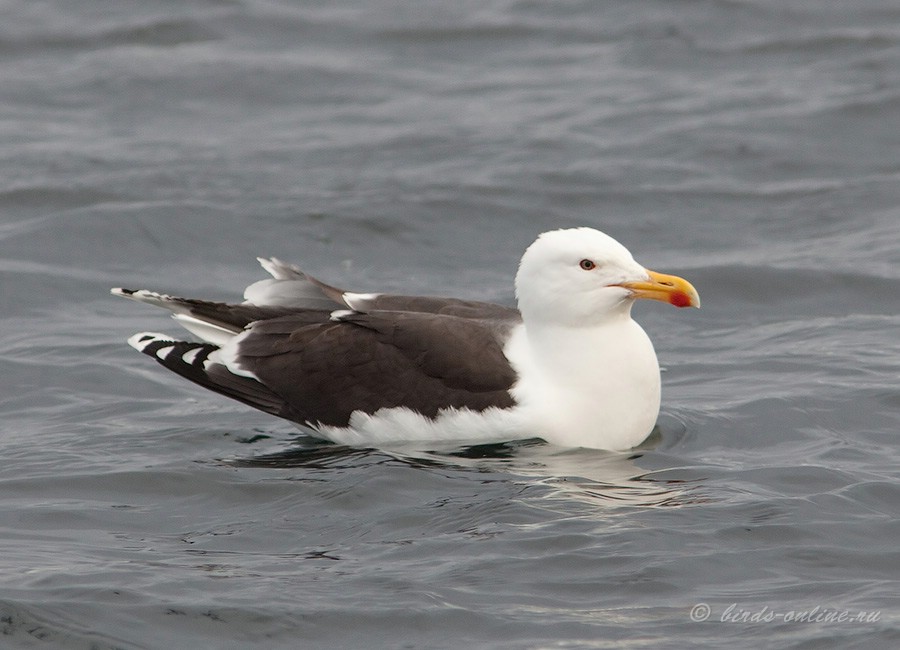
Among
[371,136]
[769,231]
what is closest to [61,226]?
[371,136]

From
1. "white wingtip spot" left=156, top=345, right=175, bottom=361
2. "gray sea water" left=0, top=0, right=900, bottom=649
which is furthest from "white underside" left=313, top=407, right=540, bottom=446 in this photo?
"white wingtip spot" left=156, top=345, right=175, bottom=361

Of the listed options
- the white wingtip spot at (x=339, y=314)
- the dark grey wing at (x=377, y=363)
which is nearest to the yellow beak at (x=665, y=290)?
the dark grey wing at (x=377, y=363)

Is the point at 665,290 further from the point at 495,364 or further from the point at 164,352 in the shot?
the point at 164,352

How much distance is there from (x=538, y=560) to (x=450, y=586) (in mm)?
453

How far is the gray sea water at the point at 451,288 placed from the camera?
6617 mm

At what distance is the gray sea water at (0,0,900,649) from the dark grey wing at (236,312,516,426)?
295mm

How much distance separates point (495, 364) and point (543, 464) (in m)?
0.58

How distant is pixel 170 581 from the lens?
6.73 meters

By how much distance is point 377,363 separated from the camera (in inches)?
334

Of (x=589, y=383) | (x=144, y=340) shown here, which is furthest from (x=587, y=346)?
(x=144, y=340)

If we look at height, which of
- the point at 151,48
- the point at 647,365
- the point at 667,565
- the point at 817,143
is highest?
the point at 151,48

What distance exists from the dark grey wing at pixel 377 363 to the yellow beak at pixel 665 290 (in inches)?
30.0

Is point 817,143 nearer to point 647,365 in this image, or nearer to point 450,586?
point 647,365

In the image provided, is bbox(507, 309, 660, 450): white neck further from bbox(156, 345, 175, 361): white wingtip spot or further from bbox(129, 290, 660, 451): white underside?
bbox(156, 345, 175, 361): white wingtip spot
